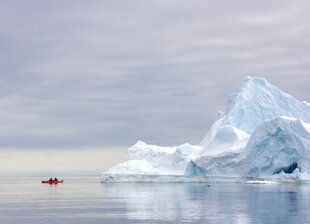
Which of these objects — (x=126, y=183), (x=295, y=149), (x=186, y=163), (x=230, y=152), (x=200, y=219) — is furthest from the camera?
(x=126, y=183)

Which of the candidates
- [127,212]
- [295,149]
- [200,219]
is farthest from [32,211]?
[295,149]

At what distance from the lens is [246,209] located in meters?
29.8

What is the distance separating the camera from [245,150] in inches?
2311

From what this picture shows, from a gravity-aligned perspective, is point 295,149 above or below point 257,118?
below

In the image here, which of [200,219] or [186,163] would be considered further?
[186,163]

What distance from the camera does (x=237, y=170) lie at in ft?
202

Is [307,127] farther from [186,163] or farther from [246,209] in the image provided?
[246,209]

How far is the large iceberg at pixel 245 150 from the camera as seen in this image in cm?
5603

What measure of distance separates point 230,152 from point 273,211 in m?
32.7

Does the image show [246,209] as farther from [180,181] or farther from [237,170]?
[180,181]

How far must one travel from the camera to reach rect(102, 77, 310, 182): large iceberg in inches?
2206

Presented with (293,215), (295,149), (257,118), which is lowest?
(293,215)

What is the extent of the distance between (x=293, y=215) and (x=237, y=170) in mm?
35566

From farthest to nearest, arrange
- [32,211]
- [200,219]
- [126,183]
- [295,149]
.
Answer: [126,183], [295,149], [32,211], [200,219]
